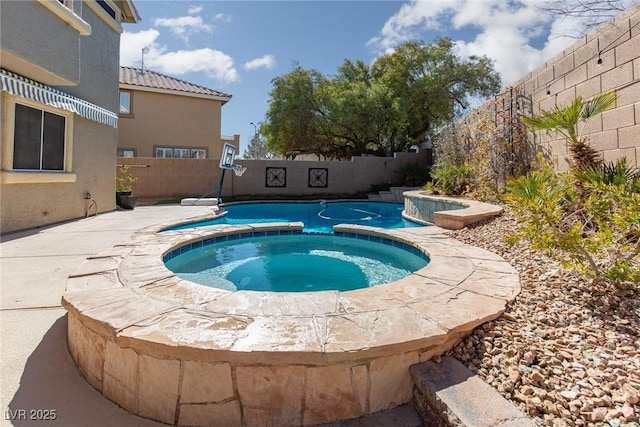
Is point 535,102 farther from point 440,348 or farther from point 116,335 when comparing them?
point 116,335

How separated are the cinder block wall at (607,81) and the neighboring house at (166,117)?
59.6 feet

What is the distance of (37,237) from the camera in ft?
21.1

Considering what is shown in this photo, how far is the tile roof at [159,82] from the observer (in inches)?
743

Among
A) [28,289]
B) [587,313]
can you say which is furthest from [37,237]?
[587,313]

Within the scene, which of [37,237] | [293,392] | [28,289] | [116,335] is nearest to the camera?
[293,392]

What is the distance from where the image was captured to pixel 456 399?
192cm

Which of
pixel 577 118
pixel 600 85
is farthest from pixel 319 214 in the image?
pixel 600 85

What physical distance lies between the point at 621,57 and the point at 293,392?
268 inches

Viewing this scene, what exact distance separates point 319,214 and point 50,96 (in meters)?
9.08

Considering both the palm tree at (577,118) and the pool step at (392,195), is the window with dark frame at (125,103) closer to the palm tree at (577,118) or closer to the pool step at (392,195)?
the pool step at (392,195)

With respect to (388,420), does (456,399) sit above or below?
above

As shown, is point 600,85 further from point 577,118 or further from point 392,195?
point 392,195

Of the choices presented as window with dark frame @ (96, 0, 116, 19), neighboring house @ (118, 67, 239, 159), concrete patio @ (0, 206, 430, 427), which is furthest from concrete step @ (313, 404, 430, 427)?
neighboring house @ (118, 67, 239, 159)

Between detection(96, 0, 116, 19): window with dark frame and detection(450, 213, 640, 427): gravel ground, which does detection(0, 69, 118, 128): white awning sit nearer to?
detection(96, 0, 116, 19): window with dark frame
